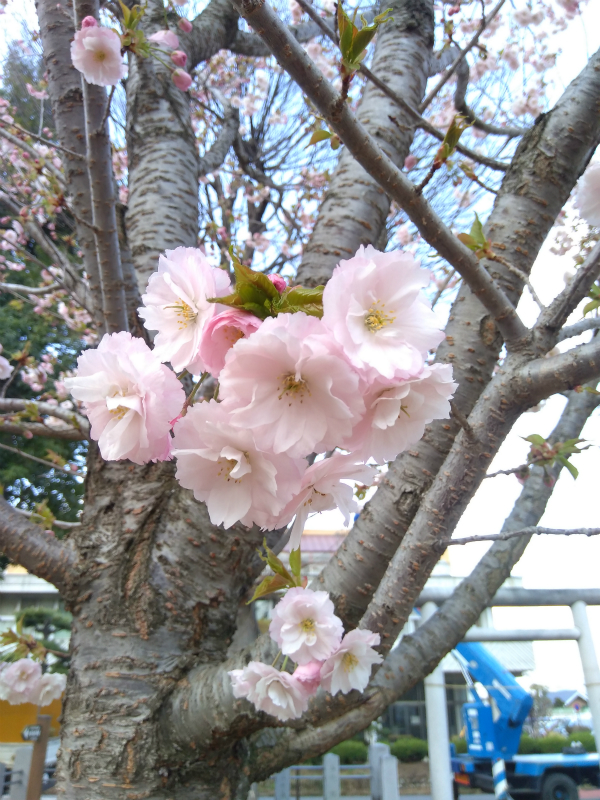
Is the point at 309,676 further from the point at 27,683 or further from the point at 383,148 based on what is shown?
the point at 27,683

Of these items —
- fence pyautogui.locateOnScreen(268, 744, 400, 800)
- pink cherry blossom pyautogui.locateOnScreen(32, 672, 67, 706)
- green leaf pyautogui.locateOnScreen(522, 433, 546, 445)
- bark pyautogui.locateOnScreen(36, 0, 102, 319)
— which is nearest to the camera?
green leaf pyautogui.locateOnScreen(522, 433, 546, 445)

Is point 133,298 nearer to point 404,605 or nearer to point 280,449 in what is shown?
point 404,605

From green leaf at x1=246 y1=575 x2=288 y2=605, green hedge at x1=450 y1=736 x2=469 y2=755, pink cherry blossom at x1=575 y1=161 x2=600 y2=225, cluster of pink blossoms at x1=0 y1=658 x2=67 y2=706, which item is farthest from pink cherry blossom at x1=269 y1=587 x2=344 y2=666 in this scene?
green hedge at x1=450 y1=736 x2=469 y2=755

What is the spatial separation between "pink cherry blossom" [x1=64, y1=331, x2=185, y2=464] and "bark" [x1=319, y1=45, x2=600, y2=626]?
34.3 inches

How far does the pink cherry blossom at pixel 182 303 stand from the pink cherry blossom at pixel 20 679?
265 centimetres

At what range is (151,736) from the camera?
4.28 ft

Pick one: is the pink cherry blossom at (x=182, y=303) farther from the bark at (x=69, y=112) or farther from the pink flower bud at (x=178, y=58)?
the pink flower bud at (x=178, y=58)

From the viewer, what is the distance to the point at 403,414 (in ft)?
1.82

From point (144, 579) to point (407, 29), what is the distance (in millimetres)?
2543

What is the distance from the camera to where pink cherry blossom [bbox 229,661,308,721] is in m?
1.10

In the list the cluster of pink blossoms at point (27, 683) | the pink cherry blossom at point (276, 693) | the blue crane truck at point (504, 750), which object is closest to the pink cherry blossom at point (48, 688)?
the cluster of pink blossoms at point (27, 683)

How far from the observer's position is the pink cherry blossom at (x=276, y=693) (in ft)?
3.61

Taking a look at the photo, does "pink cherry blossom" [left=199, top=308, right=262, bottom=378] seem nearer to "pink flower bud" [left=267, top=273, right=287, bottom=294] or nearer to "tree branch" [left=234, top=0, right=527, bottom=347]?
"pink flower bud" [left=267, top=273, right=287, bottom=294]

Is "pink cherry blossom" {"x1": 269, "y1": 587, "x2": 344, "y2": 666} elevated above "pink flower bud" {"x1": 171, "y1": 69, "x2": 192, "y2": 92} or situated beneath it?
situated beneath
